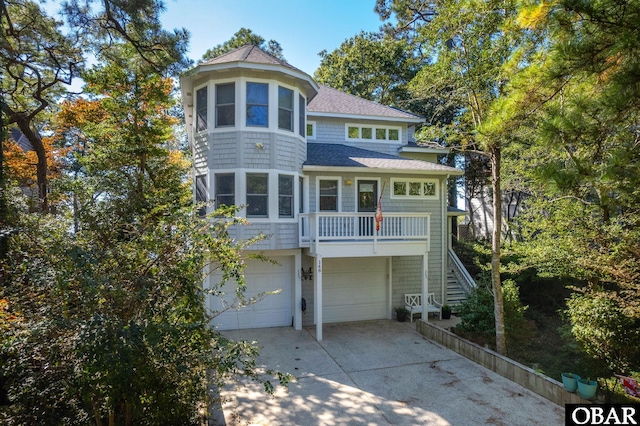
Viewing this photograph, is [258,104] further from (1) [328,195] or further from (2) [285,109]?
(1) [328,195]

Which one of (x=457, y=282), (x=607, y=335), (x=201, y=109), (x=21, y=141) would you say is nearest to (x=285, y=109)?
(x=201, y=109)

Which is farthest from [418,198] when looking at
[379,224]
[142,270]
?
[142,270]

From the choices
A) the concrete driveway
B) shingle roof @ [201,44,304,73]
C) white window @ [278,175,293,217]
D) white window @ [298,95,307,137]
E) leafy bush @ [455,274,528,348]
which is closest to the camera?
the concrete driveway

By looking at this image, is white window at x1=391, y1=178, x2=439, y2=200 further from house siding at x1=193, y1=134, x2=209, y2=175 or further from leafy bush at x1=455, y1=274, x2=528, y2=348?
house siding at x1=193, y1=134, x2=209, y2=175

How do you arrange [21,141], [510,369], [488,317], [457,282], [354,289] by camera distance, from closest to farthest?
1. [510,369]
2. [488,317]
3. [354,289]
4. [457,282]
5. [21,141]

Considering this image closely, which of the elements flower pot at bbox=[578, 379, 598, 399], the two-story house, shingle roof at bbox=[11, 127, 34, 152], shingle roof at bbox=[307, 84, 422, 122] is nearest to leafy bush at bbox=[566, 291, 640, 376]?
flower pot at bbox=[578, 379, 598, 399]

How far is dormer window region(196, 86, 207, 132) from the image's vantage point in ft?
32.8

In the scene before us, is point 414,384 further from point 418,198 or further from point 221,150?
point 221,150

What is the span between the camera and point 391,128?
1390 centimetres

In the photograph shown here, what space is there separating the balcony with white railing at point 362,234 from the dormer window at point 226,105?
3572 millimetres

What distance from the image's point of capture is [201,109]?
10.1m

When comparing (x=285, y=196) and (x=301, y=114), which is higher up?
(x=301, y=114)

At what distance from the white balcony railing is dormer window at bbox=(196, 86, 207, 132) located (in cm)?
414

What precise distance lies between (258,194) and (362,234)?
3324 millimetres
